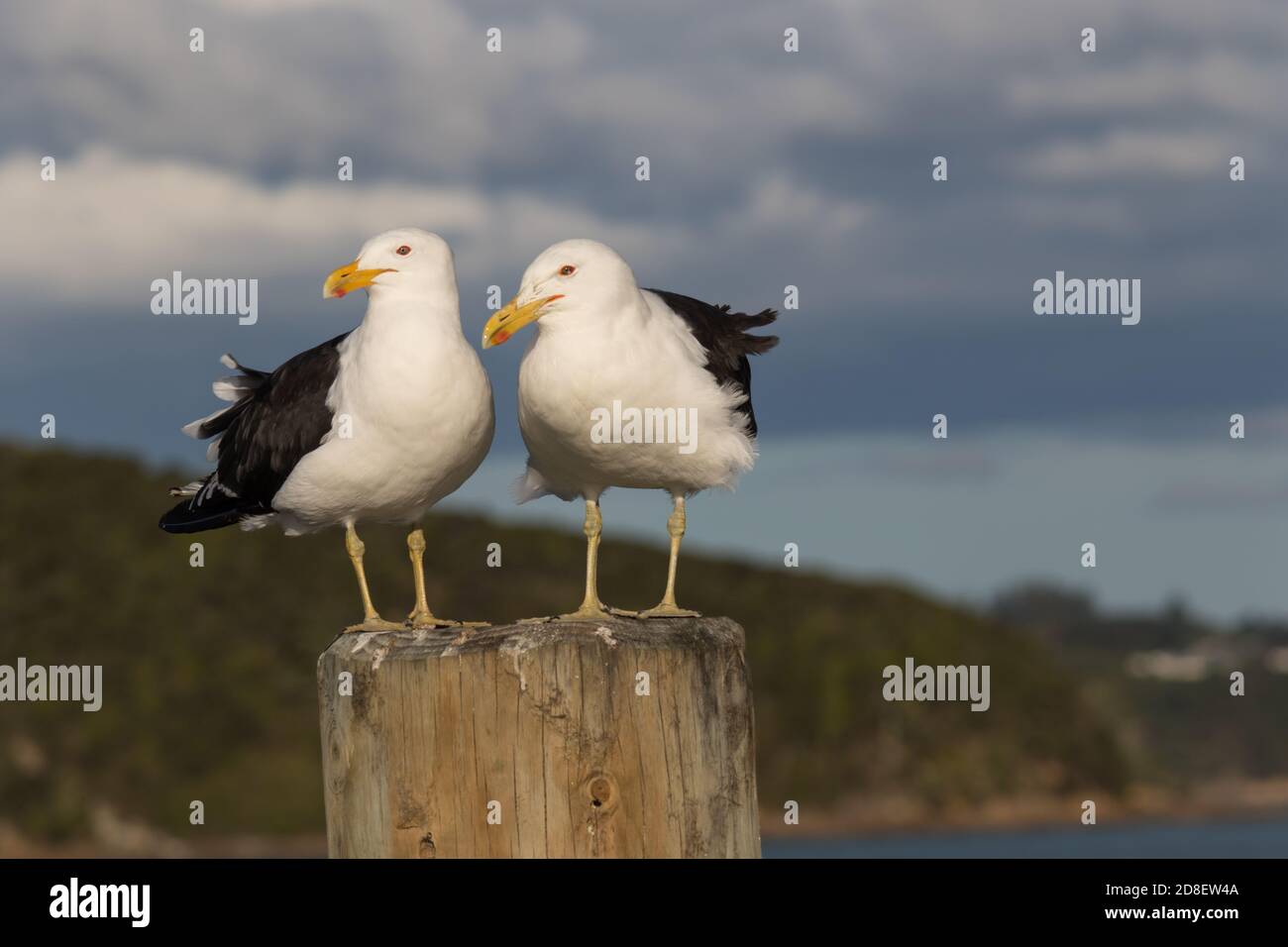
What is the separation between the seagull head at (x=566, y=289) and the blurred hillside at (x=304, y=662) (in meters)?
53.3

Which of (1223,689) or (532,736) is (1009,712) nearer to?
(1223,689)

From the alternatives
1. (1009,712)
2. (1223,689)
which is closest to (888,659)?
(1009,712)

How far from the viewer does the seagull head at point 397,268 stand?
33.6ft

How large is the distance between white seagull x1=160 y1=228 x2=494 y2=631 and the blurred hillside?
51723 mm

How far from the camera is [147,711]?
63.0 m

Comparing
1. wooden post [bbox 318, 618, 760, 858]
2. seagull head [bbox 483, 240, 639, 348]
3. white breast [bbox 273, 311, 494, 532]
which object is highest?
seagull head [bbox 483, 240, 639, 348]

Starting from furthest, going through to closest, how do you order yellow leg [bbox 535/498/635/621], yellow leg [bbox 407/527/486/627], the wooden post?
yellow leg [bbox 407/527/486/627] → yellow leg [bbox 535/498/635/621] → the wooden post

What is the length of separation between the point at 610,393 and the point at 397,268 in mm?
1663

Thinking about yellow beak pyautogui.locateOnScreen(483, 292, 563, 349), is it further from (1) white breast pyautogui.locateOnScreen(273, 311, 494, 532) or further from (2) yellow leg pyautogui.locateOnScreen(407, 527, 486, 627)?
(2) yellow leg pyautogui.locateOnScreen(407, 527, 486, 627)

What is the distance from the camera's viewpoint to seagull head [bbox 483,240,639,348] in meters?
9.65

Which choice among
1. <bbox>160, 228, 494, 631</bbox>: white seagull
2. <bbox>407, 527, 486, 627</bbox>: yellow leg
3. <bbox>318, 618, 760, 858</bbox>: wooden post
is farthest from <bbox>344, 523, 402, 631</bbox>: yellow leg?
<bbox>318, 618, 760, 858</bbox>: wooden post

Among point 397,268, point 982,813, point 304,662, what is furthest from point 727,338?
point 982,813

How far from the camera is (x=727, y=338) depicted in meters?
11.1
